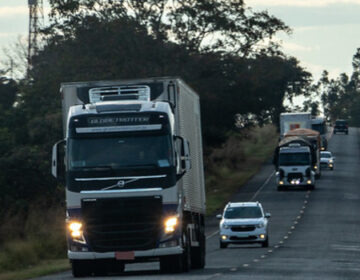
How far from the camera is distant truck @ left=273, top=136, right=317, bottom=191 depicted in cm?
7650

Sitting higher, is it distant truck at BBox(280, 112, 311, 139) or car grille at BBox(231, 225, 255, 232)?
distant truck at BBox(280, 112, 311, 139)

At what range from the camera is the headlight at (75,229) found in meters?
24.2

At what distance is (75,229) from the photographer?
79.7ft

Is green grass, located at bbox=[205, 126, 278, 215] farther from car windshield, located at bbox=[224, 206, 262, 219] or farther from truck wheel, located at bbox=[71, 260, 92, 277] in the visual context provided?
truck wheel, located at bbox=[71, 260, 92, 277]

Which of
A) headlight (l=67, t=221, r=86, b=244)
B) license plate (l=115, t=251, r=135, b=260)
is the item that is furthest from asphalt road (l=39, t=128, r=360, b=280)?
headlight (l=67, t=221, r=86, b=244)

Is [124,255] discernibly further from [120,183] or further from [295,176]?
[295,176]

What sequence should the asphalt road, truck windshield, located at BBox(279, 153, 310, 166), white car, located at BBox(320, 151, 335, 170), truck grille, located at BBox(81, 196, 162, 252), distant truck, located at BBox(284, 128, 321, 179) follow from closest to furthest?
truck grille, located at BBox(81, 196, 162, 252) → the asphalt road → truck windshield, located at BBox(279, 153, 310, 166) → distant truck, located at BBox(284, 128, 321, 179) → white car, located at BBox(320, 151, 335, 170)

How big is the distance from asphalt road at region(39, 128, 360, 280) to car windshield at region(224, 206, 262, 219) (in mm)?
1146

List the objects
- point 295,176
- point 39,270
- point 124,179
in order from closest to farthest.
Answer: point 124,179, point 39,270, point 295,176

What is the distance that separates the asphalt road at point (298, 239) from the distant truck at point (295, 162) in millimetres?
860

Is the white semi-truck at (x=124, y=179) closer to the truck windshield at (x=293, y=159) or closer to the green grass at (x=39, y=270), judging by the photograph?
the green grass at (x=39, y=270)

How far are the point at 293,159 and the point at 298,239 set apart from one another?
2920cm

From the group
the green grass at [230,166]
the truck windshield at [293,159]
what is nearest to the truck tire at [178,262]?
the green grass at [230,166]

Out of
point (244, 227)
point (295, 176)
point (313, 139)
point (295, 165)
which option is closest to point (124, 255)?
point (244, 227)
